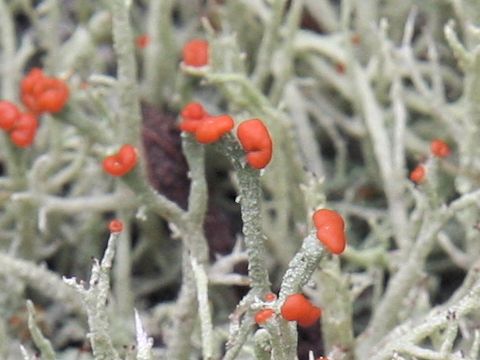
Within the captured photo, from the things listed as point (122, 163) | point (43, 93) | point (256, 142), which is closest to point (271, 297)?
point (256, 142)

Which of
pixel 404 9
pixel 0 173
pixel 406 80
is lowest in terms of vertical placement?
pixel 0 173

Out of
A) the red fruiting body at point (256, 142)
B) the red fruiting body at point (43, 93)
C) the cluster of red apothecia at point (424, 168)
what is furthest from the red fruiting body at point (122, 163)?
the cluster of red apothecia at point (424, 168)

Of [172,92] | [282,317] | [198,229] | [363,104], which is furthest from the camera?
[172,92]

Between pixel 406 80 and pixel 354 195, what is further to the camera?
pixel 406 80

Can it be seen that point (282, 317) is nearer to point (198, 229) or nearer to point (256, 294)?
point (256, 294)

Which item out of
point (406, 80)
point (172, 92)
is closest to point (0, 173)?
point (172, 92)

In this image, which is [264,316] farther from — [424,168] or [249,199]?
[424,168]
